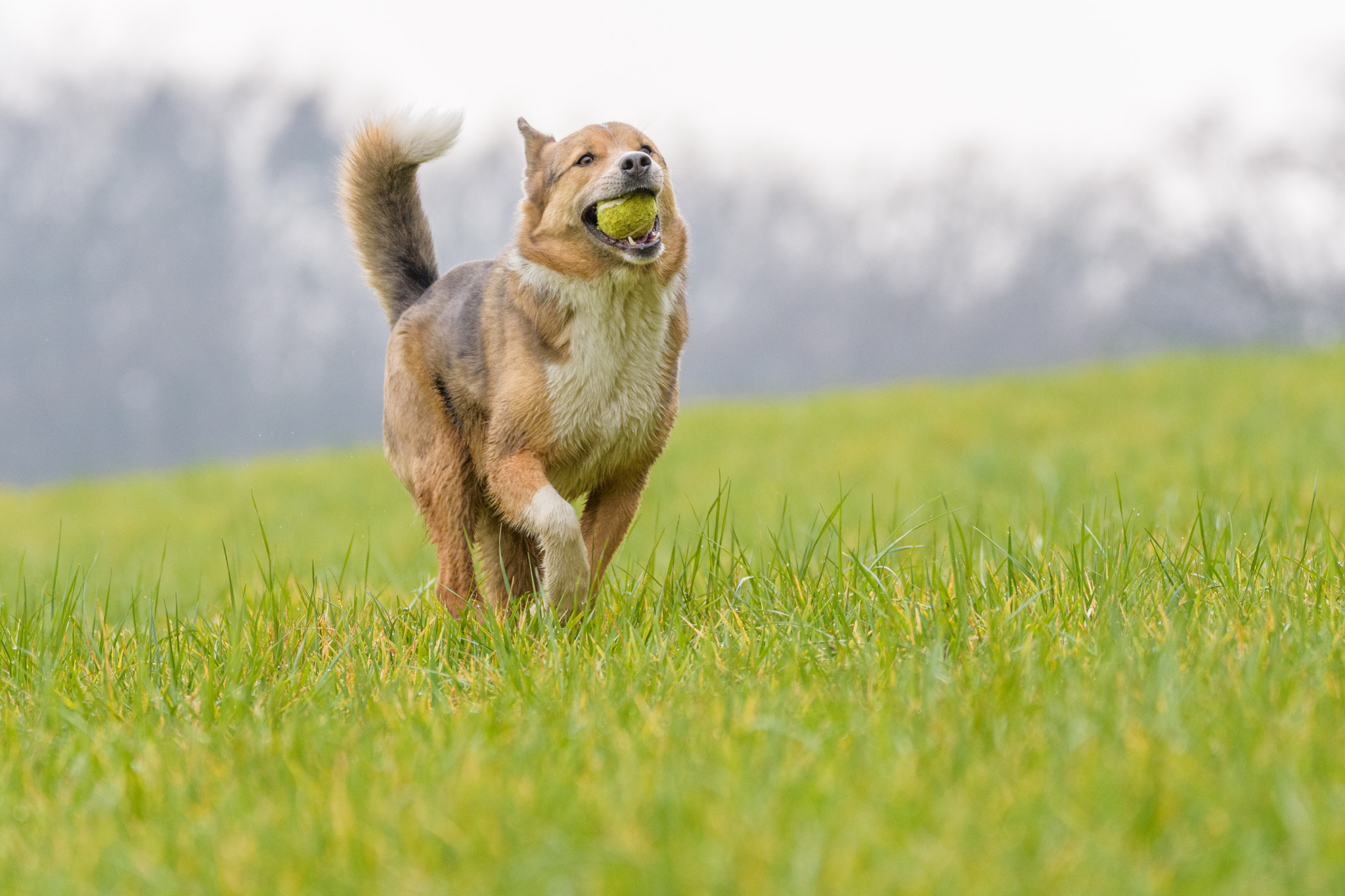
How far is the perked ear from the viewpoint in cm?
347

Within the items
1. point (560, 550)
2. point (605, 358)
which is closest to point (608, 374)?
point (605, 358)

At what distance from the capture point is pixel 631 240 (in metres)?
3.18

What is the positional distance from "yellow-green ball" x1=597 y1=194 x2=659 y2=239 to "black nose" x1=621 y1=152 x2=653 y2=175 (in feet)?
0.21

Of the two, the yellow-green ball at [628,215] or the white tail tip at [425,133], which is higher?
the white tail tip at [425,133]

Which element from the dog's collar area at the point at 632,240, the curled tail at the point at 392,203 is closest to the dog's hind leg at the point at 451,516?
the curled tail at the point at 392,203

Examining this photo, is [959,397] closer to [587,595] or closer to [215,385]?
[587,595]

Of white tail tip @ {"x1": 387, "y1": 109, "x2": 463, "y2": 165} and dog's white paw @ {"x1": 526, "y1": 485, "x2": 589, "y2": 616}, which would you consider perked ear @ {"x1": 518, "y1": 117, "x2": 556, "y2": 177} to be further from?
dog's white paw @ {"x1": 526, "y1": 485, "x2": 589, "y2": 616}

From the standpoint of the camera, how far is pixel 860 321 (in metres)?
166

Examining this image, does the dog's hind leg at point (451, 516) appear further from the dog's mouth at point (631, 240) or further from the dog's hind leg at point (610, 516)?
the dog's mouth at point (631, 240)

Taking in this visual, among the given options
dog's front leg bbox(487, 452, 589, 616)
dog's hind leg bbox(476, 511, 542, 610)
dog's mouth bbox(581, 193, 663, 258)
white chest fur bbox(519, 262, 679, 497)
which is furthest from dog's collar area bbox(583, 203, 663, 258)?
dog's hind leg bbox(476, 511, 542, 610)

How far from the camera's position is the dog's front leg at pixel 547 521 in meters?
3.20

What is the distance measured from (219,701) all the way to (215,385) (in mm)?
194053

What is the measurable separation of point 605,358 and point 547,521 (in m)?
0.48

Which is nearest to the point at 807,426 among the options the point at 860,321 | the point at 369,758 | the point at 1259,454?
the point at 1259,454
